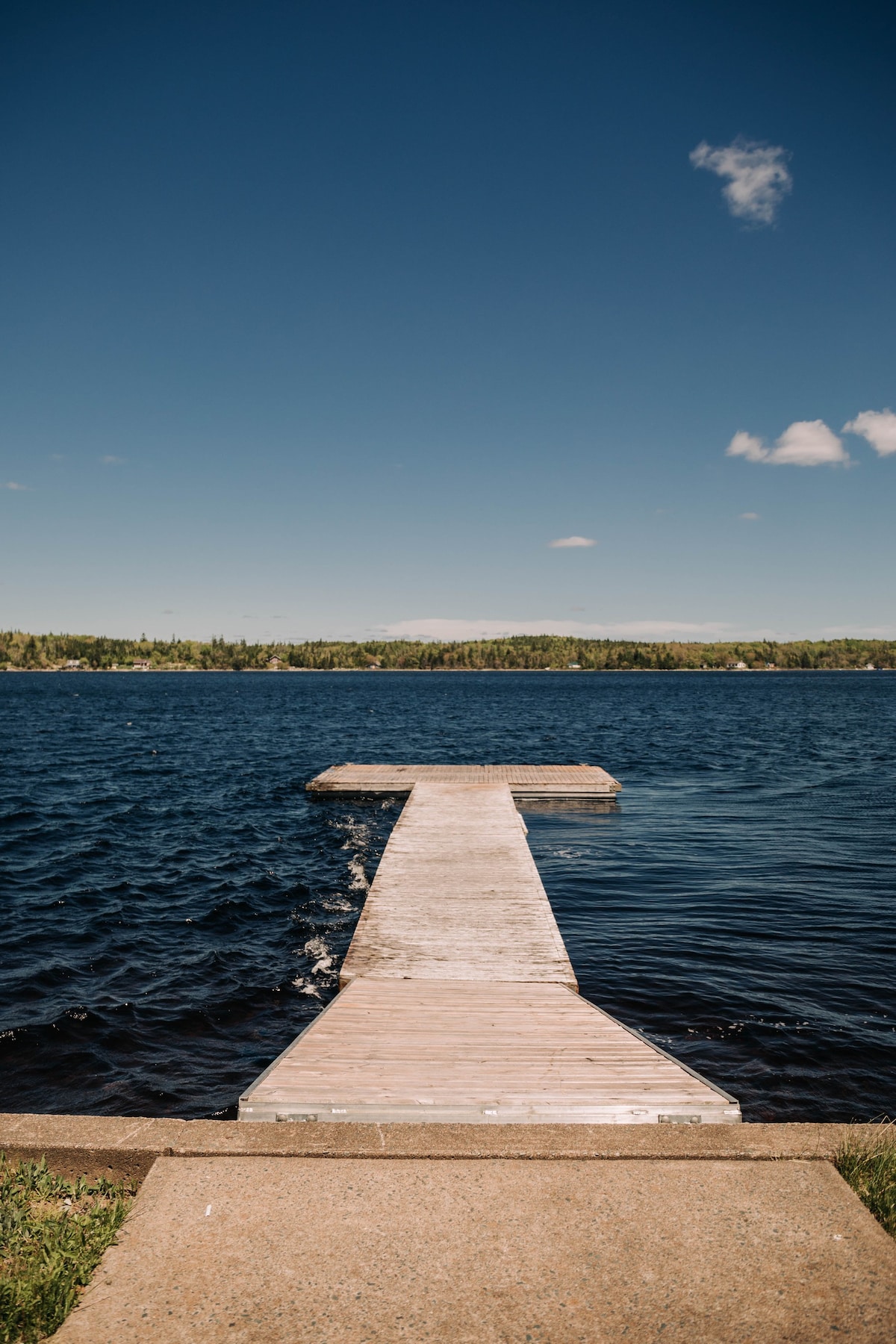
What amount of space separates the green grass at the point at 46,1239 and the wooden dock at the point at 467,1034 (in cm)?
153

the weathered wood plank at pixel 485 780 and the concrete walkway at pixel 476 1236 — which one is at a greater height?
the concrete walkway at pixel 476 1236

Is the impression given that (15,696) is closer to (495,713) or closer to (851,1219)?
(495,713)

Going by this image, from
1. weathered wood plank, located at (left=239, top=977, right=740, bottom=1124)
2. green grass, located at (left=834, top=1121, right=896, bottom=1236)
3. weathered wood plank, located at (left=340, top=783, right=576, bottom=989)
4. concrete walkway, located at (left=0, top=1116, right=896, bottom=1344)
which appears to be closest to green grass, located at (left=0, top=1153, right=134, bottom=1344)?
concrete walkway, located at (left=0, top=1116, right=896, bottom=1344)

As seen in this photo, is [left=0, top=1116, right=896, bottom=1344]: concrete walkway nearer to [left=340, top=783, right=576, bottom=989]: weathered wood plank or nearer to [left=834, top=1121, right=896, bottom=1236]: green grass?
[left=834, top=1121, right=896, bottom=1236]: green grass

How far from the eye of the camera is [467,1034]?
750cm

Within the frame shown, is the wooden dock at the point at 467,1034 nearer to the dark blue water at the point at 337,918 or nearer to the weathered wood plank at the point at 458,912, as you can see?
the weathered wood plank at the point at 458,912

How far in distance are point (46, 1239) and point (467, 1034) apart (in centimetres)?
427

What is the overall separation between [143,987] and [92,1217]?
749 centimetres

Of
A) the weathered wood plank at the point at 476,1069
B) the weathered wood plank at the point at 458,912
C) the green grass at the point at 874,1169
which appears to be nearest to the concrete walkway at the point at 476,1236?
the green grass at the point at 874,1169

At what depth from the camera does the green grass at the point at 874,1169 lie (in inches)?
172

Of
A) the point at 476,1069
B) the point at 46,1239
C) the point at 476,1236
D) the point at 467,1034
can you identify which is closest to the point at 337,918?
the point at 467,1034

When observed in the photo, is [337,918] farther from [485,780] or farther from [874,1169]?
[874,1169]

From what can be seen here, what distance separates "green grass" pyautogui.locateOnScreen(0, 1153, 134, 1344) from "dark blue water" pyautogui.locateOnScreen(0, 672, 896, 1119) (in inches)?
137

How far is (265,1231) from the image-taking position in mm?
4156
